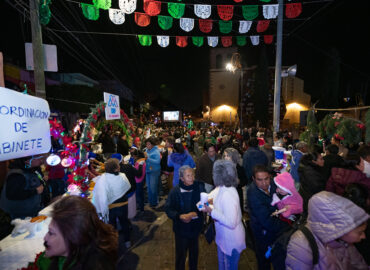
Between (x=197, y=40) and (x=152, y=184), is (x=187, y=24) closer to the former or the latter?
(x=197, y=40)

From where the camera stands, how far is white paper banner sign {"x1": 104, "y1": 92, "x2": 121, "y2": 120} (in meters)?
5.91

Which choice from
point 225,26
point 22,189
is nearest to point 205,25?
point 225,26

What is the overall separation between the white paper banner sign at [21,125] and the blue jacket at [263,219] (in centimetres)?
286

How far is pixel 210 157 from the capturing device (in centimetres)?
484

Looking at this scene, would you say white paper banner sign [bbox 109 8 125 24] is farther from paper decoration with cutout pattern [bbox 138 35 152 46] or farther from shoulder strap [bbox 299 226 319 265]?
shoulder strap [bbox 299 226 319 265]

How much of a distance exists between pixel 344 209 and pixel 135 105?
51459mm

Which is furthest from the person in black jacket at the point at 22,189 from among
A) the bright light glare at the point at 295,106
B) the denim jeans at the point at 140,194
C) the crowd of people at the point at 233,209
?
the bright light glare at the point at 295,106

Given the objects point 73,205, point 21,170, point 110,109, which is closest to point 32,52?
point 110,109

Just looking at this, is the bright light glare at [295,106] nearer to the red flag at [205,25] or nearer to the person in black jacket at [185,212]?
the red flag at [205,25]

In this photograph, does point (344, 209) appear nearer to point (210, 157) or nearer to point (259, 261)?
point (259, 261)

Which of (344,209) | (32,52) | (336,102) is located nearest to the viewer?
(344,209)

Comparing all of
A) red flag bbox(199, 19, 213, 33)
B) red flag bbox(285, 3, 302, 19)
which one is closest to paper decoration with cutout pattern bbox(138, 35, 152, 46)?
red flag bbox(199, 19, 213, 33)

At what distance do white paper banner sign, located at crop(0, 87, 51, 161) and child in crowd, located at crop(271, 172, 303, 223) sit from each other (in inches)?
126

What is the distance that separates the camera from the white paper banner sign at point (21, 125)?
7.30ft
